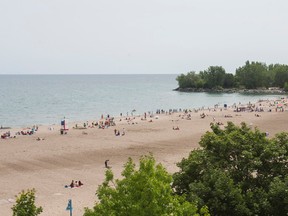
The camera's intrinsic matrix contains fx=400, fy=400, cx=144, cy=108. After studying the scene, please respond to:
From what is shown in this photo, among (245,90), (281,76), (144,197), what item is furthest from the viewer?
(245,90)

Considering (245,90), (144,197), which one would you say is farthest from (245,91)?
(144,197)

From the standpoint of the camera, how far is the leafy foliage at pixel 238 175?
46.9 feet

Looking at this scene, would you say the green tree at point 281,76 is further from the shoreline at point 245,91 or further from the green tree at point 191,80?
the green tree at point 191,80

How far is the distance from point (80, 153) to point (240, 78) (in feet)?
386

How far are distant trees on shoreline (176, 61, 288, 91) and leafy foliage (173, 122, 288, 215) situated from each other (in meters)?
130

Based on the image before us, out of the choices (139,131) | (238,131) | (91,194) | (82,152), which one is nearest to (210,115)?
(139,131)

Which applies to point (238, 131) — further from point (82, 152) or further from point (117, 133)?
point (117, 133)

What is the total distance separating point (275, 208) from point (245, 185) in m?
1.44

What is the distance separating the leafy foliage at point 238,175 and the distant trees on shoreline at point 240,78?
129579 millimetres

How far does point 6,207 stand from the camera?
2283cm

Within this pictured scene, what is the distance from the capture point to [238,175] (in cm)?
1570

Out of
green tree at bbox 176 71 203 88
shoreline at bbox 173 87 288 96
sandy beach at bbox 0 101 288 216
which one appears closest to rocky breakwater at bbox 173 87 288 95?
shoreline at bbox 173 87 288 96

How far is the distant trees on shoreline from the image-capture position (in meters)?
142

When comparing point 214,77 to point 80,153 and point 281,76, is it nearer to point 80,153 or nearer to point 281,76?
point 281,76
